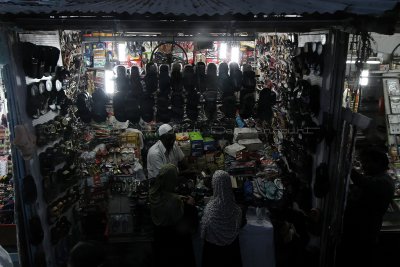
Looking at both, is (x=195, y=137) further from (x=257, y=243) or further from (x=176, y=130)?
(x=257, y=243)

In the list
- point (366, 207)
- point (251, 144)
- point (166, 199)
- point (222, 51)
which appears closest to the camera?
point (166, 199)

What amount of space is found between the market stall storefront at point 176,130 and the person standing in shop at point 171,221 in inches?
13.6

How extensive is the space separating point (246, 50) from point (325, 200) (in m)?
5.42

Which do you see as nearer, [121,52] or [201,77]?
[201,77]

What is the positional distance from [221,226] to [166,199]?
83 centimetres

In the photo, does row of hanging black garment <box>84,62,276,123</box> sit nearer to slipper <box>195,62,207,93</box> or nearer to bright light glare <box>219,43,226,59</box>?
slipper <box>195,62,207,93</box>

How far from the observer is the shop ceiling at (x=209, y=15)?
3.48 metres

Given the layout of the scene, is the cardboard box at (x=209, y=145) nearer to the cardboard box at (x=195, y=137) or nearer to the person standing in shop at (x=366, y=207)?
the cardboard box at (x=195, y=137)

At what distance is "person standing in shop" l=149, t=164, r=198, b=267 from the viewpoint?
4.67 metres

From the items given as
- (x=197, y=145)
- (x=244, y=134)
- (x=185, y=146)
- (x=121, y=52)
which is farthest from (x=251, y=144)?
(x=121, y=52)

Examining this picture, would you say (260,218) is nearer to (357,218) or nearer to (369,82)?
(357,218)

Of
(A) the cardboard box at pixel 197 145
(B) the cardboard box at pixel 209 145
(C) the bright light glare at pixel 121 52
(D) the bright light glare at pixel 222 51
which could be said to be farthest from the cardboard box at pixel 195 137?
(C) the bright light glare at pixel 121 52

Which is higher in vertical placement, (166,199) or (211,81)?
(211,81)

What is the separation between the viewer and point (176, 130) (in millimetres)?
6926
